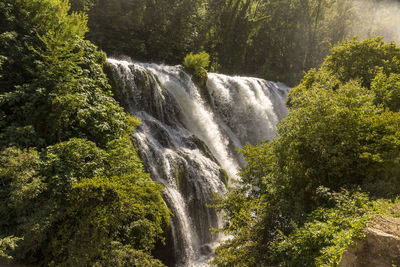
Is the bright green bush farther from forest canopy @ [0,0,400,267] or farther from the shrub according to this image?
the shrub

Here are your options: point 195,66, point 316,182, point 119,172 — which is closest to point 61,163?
point 119,172

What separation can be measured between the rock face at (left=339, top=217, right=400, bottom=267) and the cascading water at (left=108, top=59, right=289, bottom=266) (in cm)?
484

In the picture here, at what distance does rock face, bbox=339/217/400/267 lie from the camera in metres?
4.59

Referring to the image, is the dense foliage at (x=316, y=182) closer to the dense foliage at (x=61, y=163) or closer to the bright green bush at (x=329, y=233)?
the bright green bush at (x=329, y=233)

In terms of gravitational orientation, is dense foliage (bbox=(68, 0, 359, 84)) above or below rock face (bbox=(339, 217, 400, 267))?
above

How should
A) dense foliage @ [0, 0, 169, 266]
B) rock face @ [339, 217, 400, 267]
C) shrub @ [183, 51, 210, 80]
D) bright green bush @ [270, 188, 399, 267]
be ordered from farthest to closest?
1. shrub @ [183, 51, 210, 80]
2. dense foliage @ [0, 0, 169, 266]
3. bright green bush @ [270, 188, 399, 267]
4. rock face @ [339, 217, 400, 267]

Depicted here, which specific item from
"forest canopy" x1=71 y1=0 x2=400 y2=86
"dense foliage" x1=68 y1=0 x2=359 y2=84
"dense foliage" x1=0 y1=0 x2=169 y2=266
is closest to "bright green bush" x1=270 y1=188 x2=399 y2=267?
"dense foliage" x1=0 y1=0 x2=169 y2=266

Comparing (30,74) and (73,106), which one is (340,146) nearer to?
(73,106)

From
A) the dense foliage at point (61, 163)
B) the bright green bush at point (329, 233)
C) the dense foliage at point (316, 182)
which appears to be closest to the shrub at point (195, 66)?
the dense foliage at point (61, 163)

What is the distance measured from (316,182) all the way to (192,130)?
9533 mm

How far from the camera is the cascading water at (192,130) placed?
34.0 feet

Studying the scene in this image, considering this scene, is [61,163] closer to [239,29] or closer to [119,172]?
[119,172]

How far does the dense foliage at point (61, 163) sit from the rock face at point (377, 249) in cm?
408

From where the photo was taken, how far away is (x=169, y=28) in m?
29.3
